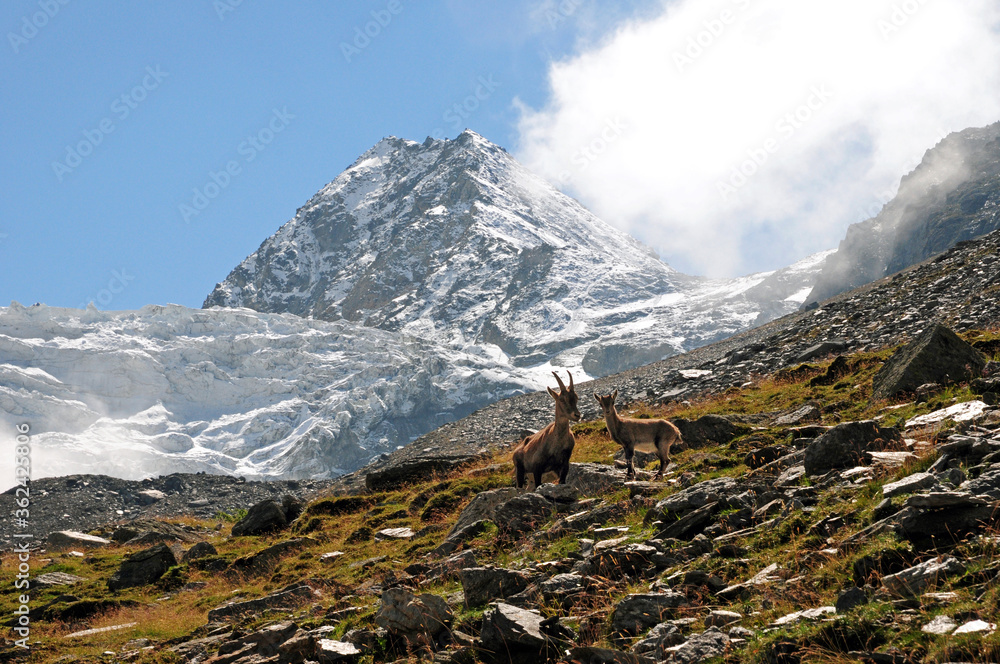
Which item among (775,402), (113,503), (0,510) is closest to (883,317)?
(775,402)

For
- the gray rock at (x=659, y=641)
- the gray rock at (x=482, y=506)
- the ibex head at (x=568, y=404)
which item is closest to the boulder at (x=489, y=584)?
the gray rock at (x=659, y=641)

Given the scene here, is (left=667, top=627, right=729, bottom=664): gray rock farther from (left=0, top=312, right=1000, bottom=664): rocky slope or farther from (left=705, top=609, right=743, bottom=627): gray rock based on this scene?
(left=705, top=609, right=743, bottom=627): gray rock

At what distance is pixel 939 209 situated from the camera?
162 meters

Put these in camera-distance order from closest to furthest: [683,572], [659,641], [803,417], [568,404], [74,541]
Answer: [659,641] → [683,572] → [803,417] → [568,404] → [74,541]

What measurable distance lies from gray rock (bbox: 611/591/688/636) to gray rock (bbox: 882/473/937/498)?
84.6 inches

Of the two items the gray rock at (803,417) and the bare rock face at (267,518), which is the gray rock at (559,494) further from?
the bare rock face at (267,518)

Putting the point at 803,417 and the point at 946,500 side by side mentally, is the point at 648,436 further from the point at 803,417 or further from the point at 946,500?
the point at 946,500

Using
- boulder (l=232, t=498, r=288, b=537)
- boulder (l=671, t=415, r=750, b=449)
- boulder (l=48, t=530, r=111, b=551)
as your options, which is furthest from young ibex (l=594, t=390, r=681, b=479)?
boulder (l=48, t=530, r=111, b=551)

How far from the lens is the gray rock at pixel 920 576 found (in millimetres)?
4621

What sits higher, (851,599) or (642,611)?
(642,611)

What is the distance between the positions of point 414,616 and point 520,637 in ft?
5.88

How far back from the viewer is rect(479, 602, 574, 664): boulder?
5.80 metres

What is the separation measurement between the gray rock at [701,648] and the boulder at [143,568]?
16.5m

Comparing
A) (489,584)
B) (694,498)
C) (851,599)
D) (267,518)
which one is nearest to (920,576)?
(851,599)
